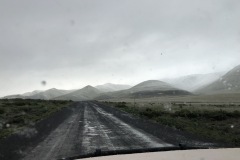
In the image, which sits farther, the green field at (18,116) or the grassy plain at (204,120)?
the green field at (18,116)

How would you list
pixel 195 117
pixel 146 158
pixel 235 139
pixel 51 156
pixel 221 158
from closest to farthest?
pixel 221 158
pixel 146 158
pixel 51 156
pixel 235 139
pixel 195 117

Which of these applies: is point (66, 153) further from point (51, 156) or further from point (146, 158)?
point (146, 158)

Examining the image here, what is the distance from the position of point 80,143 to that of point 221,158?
8.76 metres

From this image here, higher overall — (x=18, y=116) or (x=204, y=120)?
(x=18, y=116)

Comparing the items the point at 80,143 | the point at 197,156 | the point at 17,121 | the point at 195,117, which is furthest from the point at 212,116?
the point at 197,156

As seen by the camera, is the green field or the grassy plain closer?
the grassy plain

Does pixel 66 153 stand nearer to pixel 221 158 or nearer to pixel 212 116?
pixel 221 158

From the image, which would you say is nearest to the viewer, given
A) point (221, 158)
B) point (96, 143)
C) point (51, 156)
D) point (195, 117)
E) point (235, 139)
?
point (221, 158)

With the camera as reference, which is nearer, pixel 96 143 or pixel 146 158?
pixel 146 158

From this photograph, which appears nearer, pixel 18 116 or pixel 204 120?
pixel 204 120

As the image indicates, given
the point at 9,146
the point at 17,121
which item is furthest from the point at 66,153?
the point at 17,121

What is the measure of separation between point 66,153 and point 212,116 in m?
22.7

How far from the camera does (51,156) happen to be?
13344 mm

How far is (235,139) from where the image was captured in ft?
60.0
